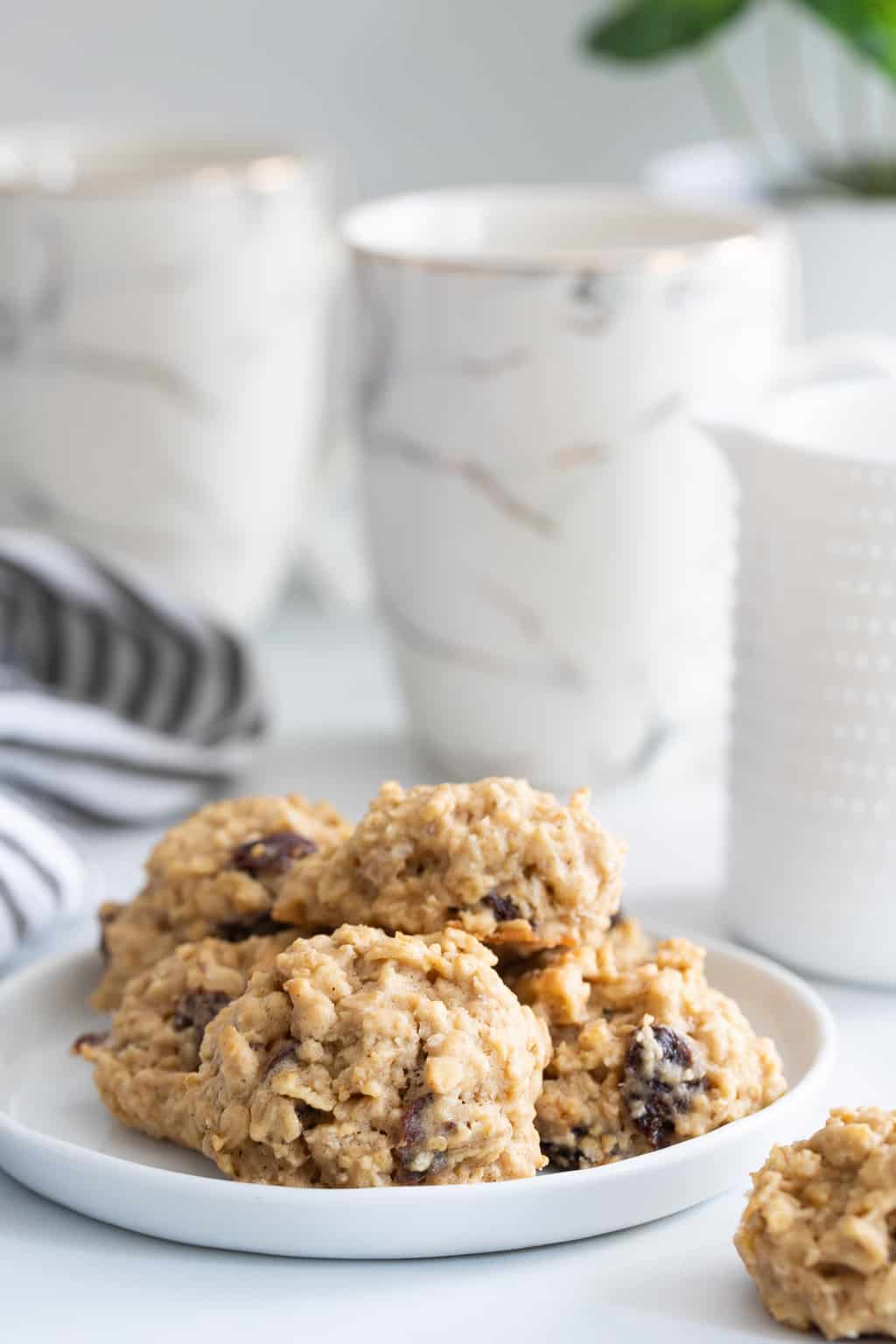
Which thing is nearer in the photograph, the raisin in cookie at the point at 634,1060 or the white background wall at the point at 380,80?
the raisin in cookie at the point at 634,1060

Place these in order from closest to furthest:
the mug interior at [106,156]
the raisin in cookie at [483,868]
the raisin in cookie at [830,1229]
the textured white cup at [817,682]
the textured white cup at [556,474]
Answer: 1. the raisin in cookie at [830,1229]
2. the raisin in cookie at [483,868]
3. the textured white cup at [817,682]
4. the textured white cup at [556,474]
5. the mug interior at [106,156]

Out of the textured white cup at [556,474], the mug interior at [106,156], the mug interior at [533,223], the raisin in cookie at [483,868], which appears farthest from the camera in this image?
the mug interior at [106,156]

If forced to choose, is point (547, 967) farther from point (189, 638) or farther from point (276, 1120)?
point (189, 638)

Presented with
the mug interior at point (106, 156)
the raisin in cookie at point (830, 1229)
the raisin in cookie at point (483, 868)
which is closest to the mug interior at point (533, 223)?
the mug interior at point (106, 156)

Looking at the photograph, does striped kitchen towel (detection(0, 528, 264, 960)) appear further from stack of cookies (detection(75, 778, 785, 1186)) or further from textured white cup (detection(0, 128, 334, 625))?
stack of cookies (detection(75, 778, 785, 1186))

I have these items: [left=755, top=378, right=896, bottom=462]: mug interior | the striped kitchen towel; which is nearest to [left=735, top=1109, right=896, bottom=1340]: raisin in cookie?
[left=755, top=378, right=896, bottom=462]: mug interior

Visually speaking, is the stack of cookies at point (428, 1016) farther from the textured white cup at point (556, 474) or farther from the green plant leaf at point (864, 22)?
the green plant leaf at point (864, 22)

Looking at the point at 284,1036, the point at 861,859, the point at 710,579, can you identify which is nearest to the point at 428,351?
the point at 710,579
